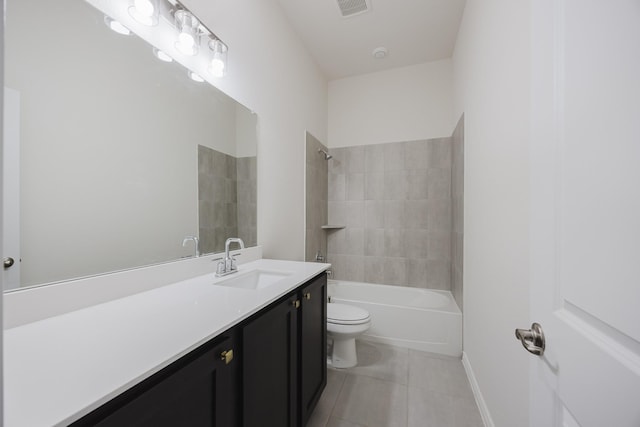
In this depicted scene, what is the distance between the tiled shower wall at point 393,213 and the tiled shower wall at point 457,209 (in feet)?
0.47

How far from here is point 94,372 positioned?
52cm

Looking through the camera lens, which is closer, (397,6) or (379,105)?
(397,6)

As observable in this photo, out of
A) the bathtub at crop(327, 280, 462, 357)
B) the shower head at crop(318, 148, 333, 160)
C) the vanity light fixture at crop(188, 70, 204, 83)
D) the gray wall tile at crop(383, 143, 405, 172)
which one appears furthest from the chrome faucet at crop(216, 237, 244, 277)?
the gray wall tile at crop(383, 143, 405, 172)

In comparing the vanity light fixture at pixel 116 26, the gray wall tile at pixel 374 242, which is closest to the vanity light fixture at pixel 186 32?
the vanity light fixture at pixel 116 26

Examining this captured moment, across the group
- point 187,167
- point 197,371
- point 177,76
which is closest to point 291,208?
point 187,167

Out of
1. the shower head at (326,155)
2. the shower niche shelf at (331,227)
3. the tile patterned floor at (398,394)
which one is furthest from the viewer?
the shower niche shelf at (331,227)

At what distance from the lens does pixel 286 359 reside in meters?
1.10

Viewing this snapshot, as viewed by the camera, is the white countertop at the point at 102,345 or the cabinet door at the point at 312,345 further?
the cabinet door at the point at 312,345

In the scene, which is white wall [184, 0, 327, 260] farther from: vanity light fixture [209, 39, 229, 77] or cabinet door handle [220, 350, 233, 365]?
cabinet door handle [220, 350, 233, 365]

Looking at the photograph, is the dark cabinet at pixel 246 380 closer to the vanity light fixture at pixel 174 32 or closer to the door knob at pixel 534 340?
the door knob at pixel 534 340

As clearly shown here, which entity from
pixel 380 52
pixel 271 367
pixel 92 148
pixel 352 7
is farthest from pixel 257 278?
pixel 380 52

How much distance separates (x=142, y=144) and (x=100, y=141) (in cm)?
16

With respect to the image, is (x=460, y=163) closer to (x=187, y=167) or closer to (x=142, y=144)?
(x=187, y=167)

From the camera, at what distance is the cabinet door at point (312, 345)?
49.1 inches
